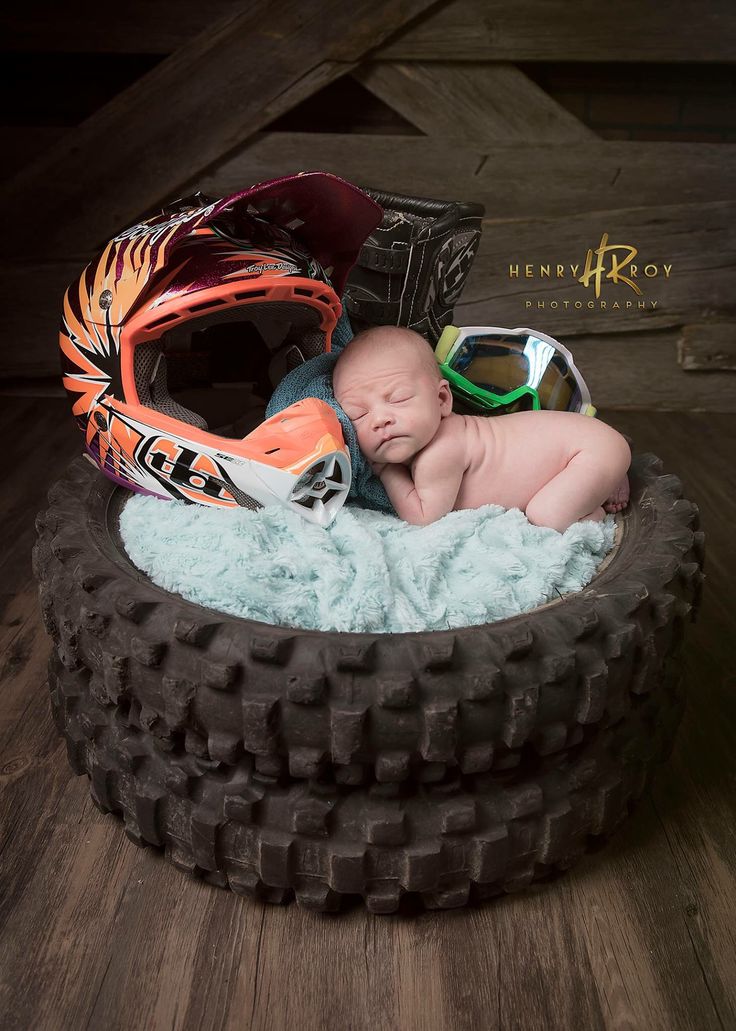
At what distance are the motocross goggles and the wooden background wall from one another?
1.35 m

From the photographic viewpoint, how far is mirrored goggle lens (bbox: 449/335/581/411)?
4.96 ft

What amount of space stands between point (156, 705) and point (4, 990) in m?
0.35

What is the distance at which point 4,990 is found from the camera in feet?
3.25

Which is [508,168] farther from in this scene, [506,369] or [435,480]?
[435,480]

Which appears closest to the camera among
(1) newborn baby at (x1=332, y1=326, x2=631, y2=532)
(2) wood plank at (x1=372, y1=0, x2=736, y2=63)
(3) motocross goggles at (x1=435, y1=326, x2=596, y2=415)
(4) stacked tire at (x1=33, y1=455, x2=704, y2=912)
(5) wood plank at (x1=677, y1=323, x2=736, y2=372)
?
(4) stacked tire at (x1=33, y1=455, x2=704, y2=912)

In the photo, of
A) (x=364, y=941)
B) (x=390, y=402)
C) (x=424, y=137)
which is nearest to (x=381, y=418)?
(x=390, y=402)

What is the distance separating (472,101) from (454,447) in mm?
1809

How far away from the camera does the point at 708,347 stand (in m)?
2.87

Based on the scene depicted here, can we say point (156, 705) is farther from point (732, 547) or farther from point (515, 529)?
point (732, 547)

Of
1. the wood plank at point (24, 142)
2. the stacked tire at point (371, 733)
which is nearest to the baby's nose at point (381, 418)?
the stacked tire at point (371, 733)

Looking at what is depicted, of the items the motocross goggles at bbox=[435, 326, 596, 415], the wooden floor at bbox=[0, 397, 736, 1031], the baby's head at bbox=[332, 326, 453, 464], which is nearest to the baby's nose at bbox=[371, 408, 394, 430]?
the baby's head at bbox=[332, 326, 453, 464]

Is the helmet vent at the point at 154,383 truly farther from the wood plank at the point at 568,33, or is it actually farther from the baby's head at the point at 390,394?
the wood plank at the point at 568,33

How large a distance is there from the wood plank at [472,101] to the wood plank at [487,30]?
0.13 feet

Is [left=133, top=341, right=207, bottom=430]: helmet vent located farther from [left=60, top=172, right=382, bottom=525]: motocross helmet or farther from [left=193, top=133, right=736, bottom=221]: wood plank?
[left=193, top=133, right=736, bottom=221]: wood plank
